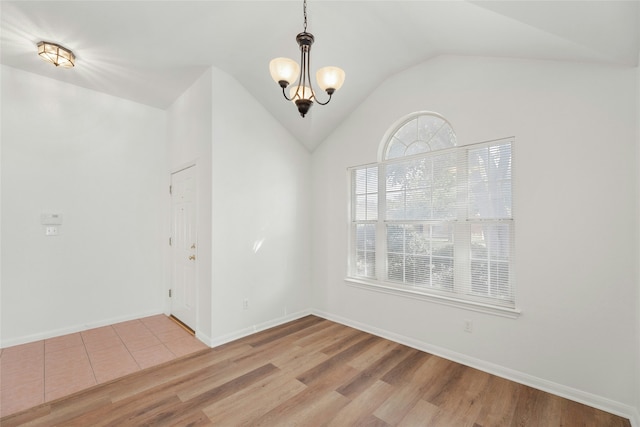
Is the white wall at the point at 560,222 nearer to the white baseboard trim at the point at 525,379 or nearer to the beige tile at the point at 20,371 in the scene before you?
the white baseboard trim at the point at 525,379

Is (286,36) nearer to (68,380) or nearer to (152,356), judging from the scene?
(152,356)

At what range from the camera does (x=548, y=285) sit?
7.38 ft

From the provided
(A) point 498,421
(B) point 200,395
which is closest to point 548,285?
(A) point 498,421

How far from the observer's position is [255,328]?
342cm

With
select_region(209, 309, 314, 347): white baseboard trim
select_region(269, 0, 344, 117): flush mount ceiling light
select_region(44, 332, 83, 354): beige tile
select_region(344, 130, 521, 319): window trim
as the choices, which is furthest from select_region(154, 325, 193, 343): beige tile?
select_region(269, 0, 344, 117): flush mount ceiling light

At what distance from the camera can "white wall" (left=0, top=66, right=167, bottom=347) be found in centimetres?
307

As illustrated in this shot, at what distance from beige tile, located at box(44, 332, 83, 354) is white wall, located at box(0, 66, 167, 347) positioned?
12 cm

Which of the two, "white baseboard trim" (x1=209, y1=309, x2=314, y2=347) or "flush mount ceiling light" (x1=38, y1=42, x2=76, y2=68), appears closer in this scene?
"flush mount ceiling light" (x1=38, y1=42, x2=76, y2=68)

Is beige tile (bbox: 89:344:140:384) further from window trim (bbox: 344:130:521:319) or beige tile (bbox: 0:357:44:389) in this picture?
window trim (bbox: 344:130:521:319)

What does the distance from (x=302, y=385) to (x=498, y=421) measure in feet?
4.72

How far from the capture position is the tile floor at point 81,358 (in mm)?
2248

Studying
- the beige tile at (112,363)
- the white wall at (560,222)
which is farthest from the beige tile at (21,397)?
the white wall at (560,222)

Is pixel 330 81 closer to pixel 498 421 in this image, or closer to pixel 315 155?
pixel 315 155

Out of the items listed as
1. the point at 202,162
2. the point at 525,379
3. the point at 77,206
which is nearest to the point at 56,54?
the point at 202,162
